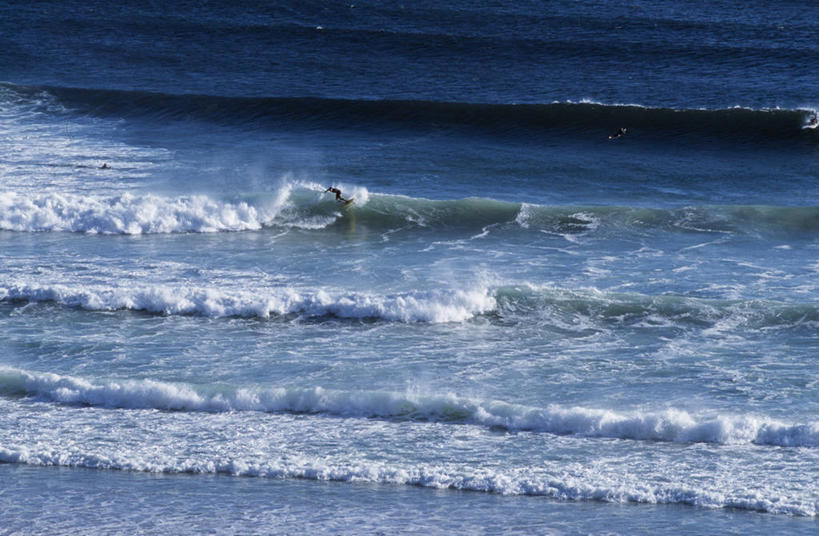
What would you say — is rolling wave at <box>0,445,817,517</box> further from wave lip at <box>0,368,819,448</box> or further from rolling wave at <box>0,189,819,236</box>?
rolling wave at <box>0,189,819,236</box>

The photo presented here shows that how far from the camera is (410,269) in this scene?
17016mm

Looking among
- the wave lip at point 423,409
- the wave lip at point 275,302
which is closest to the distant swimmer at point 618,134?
the wave lip at point 275,302

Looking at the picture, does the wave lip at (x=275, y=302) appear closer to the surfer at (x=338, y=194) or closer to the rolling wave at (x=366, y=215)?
the rolling wave at (x=366, y=215)

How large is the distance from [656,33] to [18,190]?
1832 centimetres

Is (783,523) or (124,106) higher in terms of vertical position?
(124,106)

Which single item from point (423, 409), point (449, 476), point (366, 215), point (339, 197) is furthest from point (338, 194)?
point (449, 476)

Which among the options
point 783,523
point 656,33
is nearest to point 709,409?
point 783,523

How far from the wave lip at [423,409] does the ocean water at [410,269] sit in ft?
0.11

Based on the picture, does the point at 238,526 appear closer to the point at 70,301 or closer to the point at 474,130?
the point at 70,301

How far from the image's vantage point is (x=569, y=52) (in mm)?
29344

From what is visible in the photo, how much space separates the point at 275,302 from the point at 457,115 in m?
11.5

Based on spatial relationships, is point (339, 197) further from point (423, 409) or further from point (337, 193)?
point (423, 409)

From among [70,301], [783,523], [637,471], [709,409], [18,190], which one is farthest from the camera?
[18,190]

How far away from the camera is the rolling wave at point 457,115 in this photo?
24.7 m
